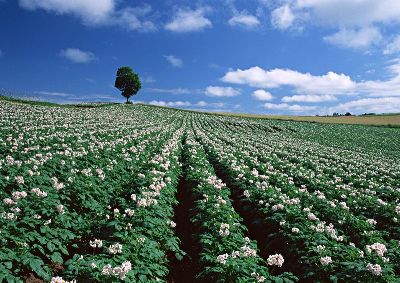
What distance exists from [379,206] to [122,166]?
32.2 ft

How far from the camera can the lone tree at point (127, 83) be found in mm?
104312

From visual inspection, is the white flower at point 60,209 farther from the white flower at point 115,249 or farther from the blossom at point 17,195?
the white flower at point 115,249

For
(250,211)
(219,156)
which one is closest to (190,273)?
(250,211)

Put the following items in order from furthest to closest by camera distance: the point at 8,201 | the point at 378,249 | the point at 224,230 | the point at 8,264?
the point at 224,230, the point at 8,201, the point at 378,249, the point at 8,264

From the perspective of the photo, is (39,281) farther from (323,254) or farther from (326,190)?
(326,190)

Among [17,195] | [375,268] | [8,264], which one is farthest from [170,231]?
[375,268]

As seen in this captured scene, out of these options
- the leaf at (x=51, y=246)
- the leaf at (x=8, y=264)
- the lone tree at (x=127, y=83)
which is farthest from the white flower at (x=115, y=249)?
the lone tree at (x=127, y=83)

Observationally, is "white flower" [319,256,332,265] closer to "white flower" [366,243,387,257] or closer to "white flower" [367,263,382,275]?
"white flower" [367,263,382,275]

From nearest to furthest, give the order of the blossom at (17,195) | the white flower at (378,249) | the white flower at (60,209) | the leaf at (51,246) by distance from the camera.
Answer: the leaf at (51,246) < the white flower at (378,249) < the white flower at (60,209) < the blossom at (17,195)

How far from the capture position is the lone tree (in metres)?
104

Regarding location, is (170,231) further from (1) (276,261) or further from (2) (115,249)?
(1) (276,261)

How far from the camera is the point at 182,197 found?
13.2m

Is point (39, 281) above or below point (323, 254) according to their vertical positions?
below

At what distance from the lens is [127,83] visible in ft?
342
